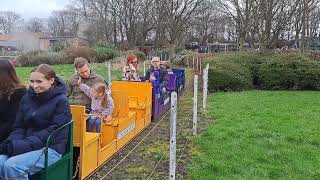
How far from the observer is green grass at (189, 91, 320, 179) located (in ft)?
20.1

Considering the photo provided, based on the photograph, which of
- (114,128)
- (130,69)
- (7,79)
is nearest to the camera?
(7,79)

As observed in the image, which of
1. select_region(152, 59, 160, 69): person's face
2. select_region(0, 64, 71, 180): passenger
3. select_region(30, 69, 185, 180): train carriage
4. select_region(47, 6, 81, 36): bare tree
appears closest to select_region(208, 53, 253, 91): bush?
select_region(30, 69, 185, 180): train carriage

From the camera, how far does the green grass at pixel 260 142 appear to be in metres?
6.13

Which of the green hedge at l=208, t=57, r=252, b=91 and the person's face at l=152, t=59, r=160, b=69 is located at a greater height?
the person's face at l=152, t=59, r=160, b=69

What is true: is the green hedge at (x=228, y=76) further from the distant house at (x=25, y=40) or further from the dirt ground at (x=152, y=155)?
the distant house at (x=25, y=40)

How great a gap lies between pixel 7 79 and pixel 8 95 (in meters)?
0.17

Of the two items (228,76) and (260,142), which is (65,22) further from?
(260,142)

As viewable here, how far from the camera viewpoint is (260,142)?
7.70 meters

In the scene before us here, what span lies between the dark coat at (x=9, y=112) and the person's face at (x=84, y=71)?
6.94 ft

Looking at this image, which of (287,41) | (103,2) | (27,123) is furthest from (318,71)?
(103,2)

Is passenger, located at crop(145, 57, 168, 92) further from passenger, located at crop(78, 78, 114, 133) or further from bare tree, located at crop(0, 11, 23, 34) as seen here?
bare tree, located at crop(0, 11, 23, 34)

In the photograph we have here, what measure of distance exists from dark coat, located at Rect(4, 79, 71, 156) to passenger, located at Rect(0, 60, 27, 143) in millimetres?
147

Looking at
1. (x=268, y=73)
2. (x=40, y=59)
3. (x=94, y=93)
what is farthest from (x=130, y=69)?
(x=40, y=59)

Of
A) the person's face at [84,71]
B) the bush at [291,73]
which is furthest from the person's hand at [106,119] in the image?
the bush at [291,73]
